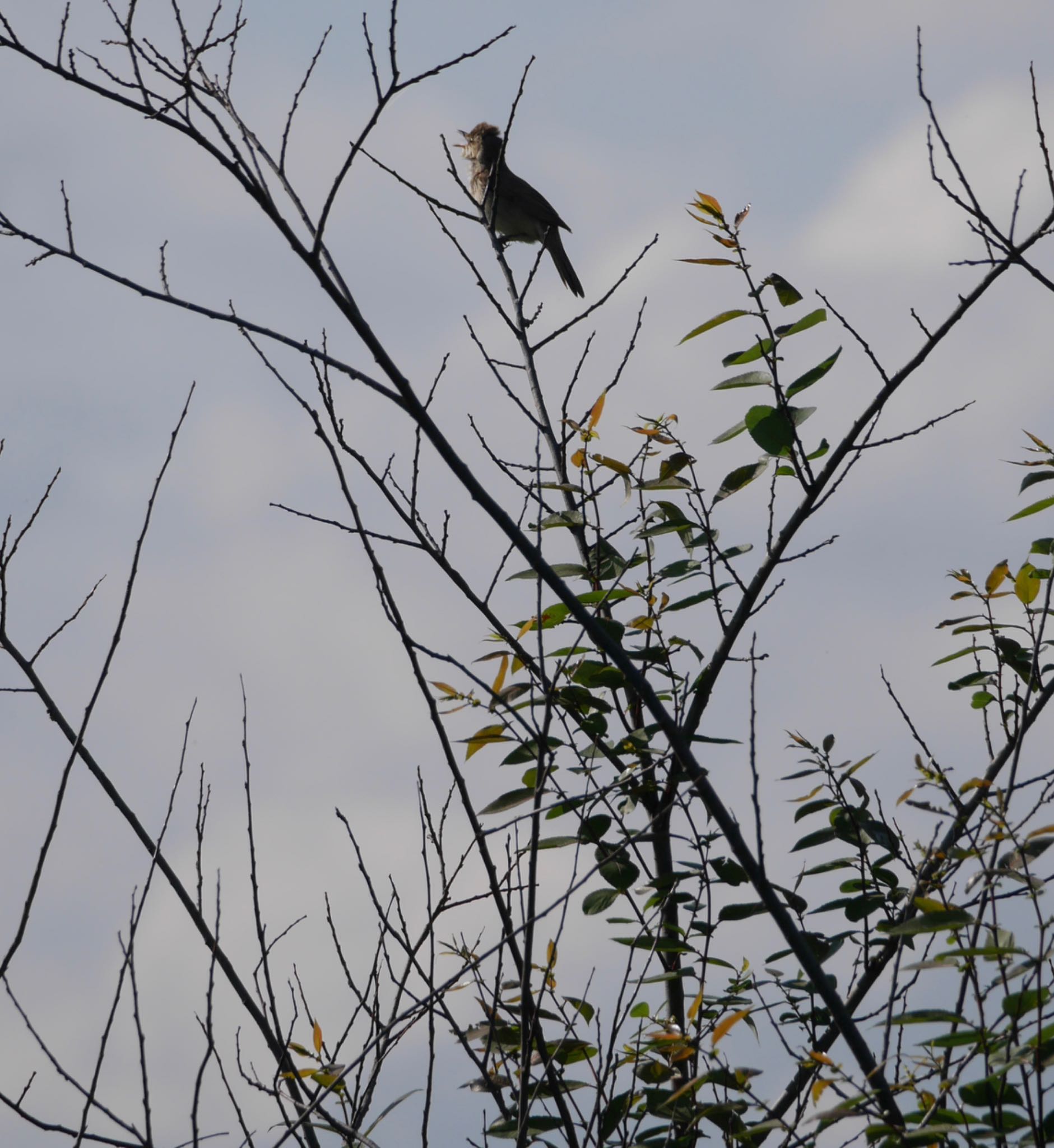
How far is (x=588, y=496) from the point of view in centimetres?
294

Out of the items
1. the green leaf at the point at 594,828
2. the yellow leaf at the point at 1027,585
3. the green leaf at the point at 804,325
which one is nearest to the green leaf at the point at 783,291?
the green leaf at the point at 804,325

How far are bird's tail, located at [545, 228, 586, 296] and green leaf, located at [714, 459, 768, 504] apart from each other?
5187 millimetres

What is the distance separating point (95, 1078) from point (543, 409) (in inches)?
95.9

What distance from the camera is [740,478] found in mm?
2740

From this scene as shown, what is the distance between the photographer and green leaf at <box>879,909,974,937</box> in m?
1.64

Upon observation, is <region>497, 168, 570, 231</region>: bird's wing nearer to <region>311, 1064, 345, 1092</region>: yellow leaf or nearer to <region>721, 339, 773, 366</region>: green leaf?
<region>721, 339, 773, 366</region>: green leaf

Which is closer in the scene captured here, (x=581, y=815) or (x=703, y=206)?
(x=581, y=815)

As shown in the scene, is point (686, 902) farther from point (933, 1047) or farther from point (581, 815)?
point (933, 1047)

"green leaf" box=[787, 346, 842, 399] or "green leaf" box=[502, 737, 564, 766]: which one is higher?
"green leaf" box=[787, 346, 842, 399]

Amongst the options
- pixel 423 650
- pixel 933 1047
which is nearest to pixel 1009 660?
pixel 933 1047

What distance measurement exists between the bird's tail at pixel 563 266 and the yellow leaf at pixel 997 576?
542 centimetres

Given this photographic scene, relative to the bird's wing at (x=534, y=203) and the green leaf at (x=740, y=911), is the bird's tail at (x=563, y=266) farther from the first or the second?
the green leaf at (x=740, y=911)

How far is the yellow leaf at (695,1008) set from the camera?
7.51 ft

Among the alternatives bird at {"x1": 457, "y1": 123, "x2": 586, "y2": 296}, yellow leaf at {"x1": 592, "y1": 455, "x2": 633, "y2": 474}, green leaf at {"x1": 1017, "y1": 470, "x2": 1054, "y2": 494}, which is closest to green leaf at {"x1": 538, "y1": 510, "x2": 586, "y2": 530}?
yellow leaf at {"x1": 592, "y1": 455, "x2": 633, "y2": 474}
